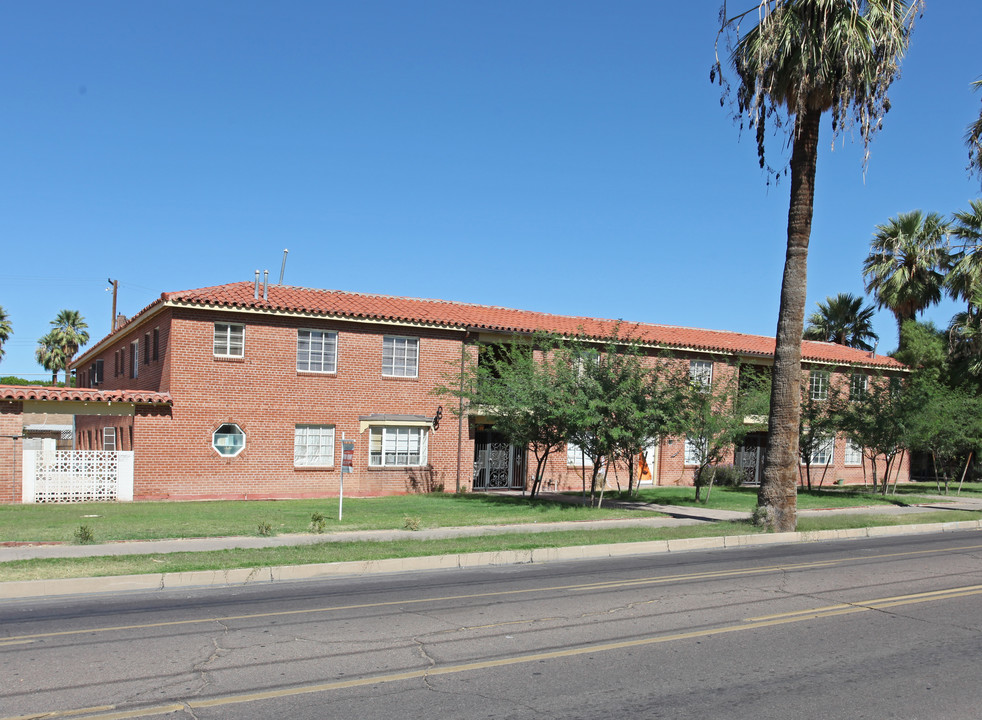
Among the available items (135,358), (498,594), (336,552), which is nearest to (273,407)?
(135,358)

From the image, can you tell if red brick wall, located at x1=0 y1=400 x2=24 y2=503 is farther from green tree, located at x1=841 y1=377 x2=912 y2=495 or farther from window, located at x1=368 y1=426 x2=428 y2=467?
green tree, located at x1=841 y1=377 x2=912 y2=495

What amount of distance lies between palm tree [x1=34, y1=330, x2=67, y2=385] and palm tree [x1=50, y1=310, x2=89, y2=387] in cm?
20

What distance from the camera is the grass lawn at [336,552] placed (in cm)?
1148

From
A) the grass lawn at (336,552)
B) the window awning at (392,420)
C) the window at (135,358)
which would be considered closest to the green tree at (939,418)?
the grass lawn at (336,552)

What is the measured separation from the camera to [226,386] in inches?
975

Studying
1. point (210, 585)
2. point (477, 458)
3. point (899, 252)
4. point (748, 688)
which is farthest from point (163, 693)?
point (899, 252)

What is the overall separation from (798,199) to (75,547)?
618 inches

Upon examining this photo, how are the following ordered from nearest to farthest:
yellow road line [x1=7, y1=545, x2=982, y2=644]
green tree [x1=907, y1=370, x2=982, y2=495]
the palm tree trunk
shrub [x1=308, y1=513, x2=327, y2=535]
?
yellow road line [x1=7, y1=545, x2=982, y2=644] → shrub [x1=308, y1=513, x2=327, y2=535] → the palm tree trunk → green tree [x1=907, y1=370, x2=982, y2=495]

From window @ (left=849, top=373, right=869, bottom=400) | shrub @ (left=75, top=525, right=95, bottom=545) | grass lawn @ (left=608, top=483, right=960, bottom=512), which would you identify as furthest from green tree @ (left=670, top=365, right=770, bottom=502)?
shrub @ (left=75, top=525, right=95, bottom=545)

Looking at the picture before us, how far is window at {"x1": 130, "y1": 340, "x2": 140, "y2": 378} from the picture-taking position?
1144 inches

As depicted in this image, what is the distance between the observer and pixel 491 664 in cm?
706

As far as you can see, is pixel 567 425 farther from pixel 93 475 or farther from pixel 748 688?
pixel 748 688

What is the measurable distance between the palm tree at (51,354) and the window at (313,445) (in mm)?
49585

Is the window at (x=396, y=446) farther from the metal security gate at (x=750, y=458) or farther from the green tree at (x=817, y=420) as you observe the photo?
the metal security gate at (x=750, y=458)
